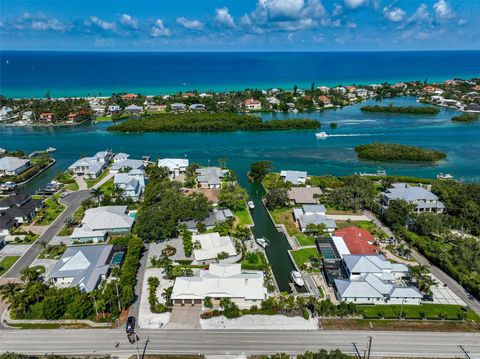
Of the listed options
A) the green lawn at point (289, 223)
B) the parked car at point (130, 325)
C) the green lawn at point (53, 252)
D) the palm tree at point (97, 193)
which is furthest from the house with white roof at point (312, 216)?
the palm tree at point (97, 193)

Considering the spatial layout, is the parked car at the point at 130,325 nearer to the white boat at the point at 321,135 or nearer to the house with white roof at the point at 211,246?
the house with white roof at the point at 211,246

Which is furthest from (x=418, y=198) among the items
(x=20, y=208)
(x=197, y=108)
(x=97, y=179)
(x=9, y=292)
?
(x=197, y=108)

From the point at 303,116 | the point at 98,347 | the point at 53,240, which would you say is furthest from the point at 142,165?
the point at 303,116

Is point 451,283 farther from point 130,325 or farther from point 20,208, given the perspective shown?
point 20,208

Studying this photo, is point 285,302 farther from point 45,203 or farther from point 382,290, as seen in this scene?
point 45,203

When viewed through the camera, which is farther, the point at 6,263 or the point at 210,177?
the point at 210,177
